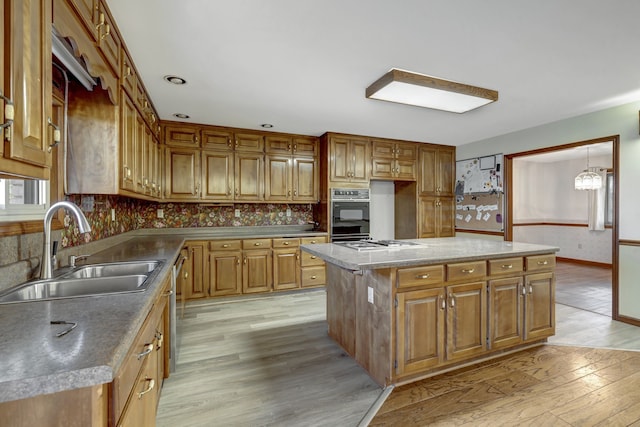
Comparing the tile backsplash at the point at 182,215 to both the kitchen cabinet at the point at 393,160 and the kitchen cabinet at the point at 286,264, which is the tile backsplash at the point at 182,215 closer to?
the kitchen cabinet at the point at 286,264

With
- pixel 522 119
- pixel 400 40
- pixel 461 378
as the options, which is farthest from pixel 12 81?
pixel 522 119

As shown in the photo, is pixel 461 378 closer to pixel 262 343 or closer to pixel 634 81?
pixel 262 343

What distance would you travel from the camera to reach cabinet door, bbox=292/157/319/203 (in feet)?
14.7

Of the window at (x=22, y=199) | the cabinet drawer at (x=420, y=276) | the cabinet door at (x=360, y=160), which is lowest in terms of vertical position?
the cabinet drawer at (x=420, y=276)

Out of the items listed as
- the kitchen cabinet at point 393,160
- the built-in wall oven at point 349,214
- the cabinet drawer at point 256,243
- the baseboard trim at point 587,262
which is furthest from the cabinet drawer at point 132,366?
the baseboard trim at point 587,262

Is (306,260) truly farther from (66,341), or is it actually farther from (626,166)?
(626,166)

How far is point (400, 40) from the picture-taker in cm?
201

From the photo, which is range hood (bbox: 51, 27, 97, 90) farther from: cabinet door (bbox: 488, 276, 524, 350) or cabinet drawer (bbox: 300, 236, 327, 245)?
cabinet door (bbox: 488, 276, 524, 350)

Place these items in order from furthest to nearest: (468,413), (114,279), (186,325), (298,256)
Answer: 1. (298,256)
2. (186,325)
3. (468,413)
4. (114,279)

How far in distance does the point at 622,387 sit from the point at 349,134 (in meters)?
3.75

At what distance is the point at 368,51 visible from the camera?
216cm

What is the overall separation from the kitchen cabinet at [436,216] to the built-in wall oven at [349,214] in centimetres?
99

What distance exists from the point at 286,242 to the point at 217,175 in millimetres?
1300

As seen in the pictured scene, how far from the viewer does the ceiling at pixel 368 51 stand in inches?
67.7
